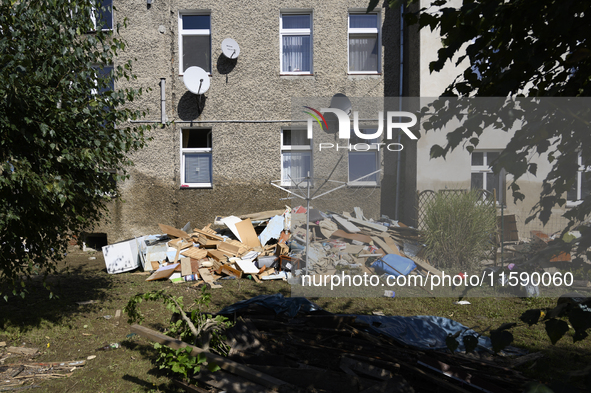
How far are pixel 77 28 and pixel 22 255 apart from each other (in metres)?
2.60

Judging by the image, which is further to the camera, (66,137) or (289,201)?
(289,201)

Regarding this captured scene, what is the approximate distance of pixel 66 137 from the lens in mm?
4094

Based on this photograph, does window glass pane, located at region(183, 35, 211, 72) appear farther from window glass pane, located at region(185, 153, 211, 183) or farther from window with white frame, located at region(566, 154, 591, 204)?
window with white frame, located at region(566, 154, 591, 204)

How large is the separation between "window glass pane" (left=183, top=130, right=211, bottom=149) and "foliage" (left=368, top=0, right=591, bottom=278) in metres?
8.55

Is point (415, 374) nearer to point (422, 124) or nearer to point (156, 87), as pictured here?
point (422, 124)

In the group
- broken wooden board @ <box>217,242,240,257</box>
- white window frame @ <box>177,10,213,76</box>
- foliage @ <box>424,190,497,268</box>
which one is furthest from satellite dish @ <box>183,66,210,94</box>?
foliage @ <box>424,190,497,268</box>

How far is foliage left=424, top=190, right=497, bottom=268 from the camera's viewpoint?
6.02m

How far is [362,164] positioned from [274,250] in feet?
12.0

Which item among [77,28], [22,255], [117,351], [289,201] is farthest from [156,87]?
[117,351]

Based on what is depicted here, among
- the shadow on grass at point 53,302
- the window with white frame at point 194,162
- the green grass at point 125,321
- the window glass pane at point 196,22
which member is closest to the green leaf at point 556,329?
the green grass at point 125,321

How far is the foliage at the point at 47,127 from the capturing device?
11.6 feet

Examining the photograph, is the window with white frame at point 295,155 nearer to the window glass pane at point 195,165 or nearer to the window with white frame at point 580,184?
the window glass pane at point 195,165

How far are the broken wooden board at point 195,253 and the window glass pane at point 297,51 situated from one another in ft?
17.8

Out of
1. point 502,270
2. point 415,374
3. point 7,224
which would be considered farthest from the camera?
point 7,224
